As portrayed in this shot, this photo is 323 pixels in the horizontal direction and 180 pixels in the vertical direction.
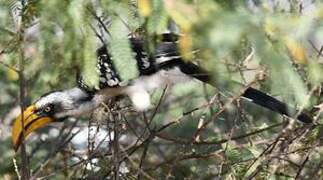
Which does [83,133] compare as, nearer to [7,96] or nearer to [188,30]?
[7,96]

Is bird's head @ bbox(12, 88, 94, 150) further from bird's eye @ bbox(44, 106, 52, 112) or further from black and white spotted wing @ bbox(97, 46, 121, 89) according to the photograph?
black and white spotted wing @ bbox(97, 46, 121, 89)

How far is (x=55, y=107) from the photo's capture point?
3893mm

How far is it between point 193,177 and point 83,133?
1242mm

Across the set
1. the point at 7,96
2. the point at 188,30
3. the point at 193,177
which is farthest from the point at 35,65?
the point at 188,30

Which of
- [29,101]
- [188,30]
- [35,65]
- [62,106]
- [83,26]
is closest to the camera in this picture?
[188,30]

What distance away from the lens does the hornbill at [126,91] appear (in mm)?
3328

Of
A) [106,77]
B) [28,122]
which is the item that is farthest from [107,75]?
[28,122]

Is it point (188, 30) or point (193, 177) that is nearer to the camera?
point (188, 30)

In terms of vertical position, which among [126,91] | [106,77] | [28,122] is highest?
[106,77]

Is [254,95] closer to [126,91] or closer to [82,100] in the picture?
[126,91]

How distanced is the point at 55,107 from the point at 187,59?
5.75ft

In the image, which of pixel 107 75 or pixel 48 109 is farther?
pixel 48 109

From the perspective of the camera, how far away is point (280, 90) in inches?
72.8

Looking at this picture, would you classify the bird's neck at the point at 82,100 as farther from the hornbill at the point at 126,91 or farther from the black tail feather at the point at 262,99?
the black tail feather at the point at 262,99
